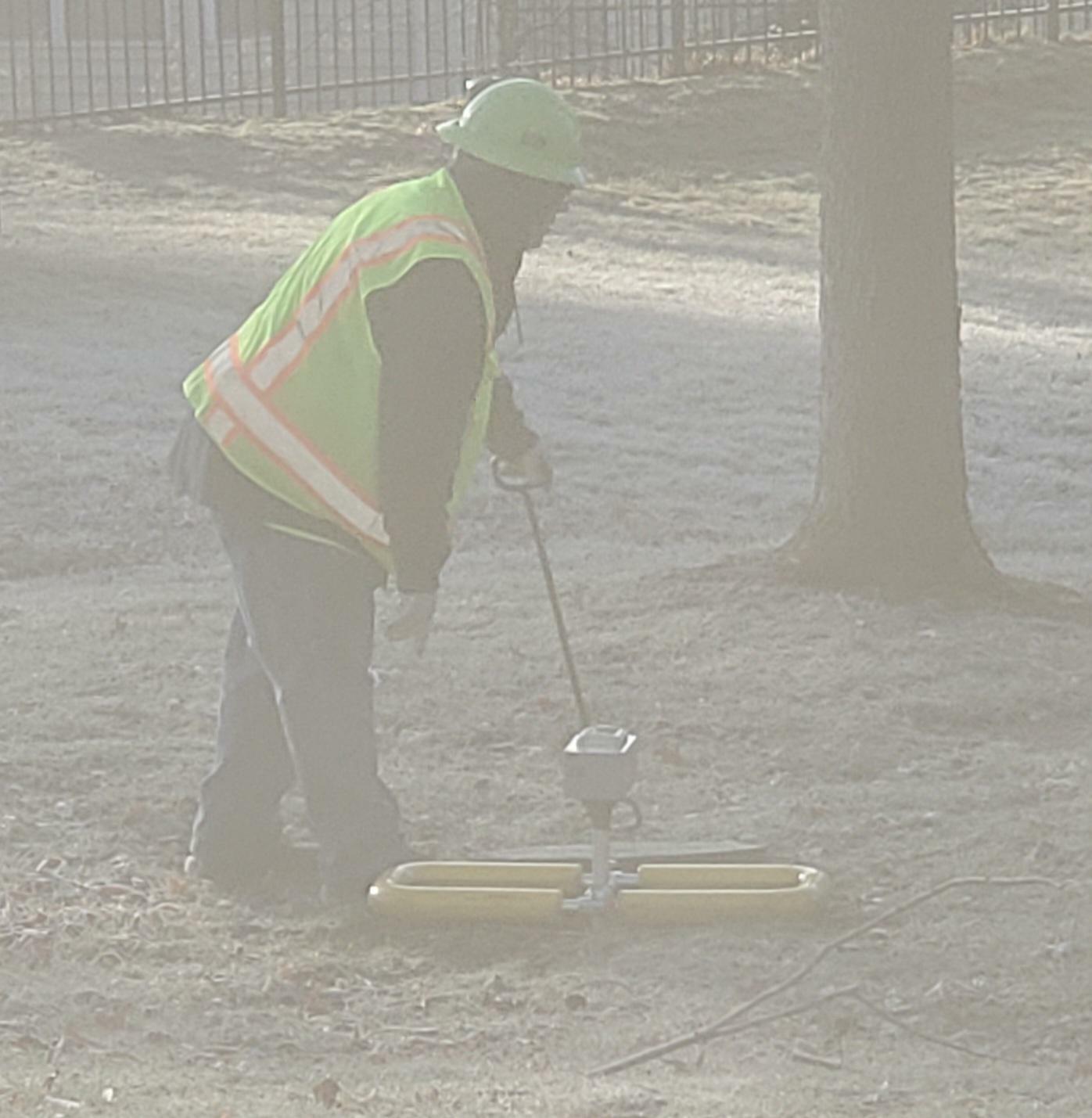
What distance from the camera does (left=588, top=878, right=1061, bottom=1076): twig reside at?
4.81 meters

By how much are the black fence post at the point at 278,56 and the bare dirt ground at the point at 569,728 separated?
252 inches

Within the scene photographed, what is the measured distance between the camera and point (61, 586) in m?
9.23

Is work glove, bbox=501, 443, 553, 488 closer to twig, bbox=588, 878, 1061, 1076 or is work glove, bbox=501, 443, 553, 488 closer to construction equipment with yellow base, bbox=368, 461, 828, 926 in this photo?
construction equipment with yellow base, bbox=368, 461, 828, 926

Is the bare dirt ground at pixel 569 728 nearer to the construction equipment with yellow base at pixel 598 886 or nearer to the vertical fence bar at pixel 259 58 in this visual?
the construction equipment with yellow base at pixel 598 886

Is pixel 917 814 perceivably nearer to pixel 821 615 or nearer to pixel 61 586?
pixel 821 615

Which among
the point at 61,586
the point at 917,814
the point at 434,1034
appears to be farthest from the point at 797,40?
the point at 434,1034

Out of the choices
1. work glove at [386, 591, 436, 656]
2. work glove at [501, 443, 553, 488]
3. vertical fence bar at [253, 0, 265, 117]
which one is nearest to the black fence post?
vertical fence bar at [253, 0, 265, 117]

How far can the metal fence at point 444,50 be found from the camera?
70.1ft

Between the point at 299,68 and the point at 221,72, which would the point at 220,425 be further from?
the point at 221,72

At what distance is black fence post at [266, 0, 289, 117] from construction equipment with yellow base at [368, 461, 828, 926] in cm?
1590

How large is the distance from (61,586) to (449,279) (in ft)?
13.9

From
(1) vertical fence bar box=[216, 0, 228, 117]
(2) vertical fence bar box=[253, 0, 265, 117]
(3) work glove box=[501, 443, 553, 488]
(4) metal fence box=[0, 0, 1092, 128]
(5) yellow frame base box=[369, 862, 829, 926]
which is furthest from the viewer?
(4) metal fence box=[0, 0, 1092, 128]

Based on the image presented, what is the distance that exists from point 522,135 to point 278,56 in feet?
53.3

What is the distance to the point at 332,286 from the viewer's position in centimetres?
548
